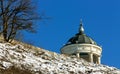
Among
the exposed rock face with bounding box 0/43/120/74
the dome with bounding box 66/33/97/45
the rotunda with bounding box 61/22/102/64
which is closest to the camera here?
the exposed rock face with bounding box 0/43/120/74

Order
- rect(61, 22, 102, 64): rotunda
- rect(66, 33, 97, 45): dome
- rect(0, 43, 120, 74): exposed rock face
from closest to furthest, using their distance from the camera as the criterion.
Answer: rect(0, 43, 120, 74): exposed rock face → rect(61, 22, 102, 64): rotunda → rect(66, 33, 97, 45): dome

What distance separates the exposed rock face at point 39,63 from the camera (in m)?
32.2

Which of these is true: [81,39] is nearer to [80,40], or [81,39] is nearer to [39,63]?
[80,40]

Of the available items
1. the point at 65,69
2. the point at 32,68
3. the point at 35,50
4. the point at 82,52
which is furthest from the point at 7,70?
the point at 82,52

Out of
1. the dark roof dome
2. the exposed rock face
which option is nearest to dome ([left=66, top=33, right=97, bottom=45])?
the dark roof dome

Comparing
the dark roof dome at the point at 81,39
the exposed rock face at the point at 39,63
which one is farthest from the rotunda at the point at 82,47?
the exposed rock face at the point at 39,63

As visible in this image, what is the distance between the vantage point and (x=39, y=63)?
113ft

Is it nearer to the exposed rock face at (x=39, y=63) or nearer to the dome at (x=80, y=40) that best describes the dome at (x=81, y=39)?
the dome at (x=80, y=40)

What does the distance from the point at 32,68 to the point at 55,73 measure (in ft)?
4.68

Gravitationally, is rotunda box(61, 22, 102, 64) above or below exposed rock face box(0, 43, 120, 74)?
above

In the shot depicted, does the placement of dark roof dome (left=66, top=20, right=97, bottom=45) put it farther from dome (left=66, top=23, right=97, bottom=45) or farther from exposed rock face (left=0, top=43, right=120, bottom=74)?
exposed rock face (left=0, top=43, right=120, bottom=74)

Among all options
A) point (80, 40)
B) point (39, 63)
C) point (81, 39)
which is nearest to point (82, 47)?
point (80, 40)

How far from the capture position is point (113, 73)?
37.7 metres

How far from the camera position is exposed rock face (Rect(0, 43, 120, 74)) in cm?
3216
